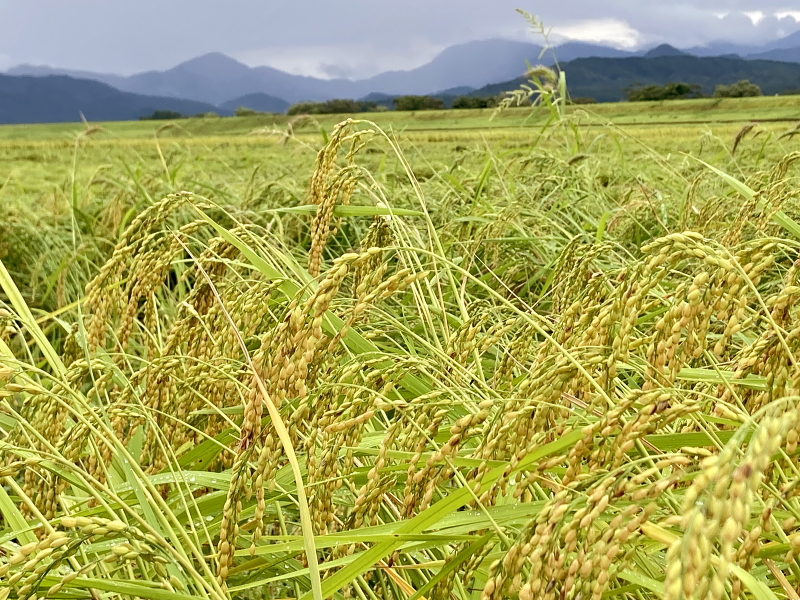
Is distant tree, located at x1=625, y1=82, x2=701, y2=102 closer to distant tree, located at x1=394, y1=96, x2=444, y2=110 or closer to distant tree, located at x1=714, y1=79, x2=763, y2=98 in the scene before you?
distant tree, located at x1=714, y1=79, x2=763, y2=98

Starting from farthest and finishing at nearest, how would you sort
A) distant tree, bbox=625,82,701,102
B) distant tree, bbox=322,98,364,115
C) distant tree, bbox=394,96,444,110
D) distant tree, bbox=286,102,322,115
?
1. distant tree, bbox=394,96,444,110
2. distant tree, bbox=625,82,701,102
3. distant tree, bbox=322,98,364,115
4. distant tree, bbox=286,102,322,115

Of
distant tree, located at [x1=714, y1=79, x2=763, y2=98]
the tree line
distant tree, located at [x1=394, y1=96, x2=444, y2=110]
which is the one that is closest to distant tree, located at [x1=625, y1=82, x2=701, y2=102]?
the tree line

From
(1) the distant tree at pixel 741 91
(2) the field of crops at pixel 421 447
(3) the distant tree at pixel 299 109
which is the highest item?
(1) the distant tree at pixel 741 91

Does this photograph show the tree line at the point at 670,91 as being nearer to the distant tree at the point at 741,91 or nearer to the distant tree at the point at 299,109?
the distant tree at the point at 741,91

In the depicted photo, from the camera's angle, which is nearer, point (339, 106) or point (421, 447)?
point (421, 447)

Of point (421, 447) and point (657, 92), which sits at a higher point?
point (657, 92)

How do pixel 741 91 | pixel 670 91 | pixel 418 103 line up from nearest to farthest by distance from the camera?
pixel 670 91
pixel 741 91
pixel 418 103

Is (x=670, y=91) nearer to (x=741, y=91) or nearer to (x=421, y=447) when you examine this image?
(x=741, y=91)

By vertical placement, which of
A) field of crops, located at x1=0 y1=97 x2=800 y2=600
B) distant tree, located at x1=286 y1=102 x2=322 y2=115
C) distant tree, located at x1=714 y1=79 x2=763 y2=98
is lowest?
field of crops, located at x1=0 y1=97 x2=800 y2=600

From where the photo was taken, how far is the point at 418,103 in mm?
62000

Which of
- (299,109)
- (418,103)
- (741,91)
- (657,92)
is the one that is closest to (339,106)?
(418,103)

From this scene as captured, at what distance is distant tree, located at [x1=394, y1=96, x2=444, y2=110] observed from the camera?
60.7m

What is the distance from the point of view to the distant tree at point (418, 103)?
60.7 m

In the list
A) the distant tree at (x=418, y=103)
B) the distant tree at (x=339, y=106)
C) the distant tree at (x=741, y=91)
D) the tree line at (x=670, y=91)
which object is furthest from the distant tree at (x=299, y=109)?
the distant tree at (x=741, y=91)
